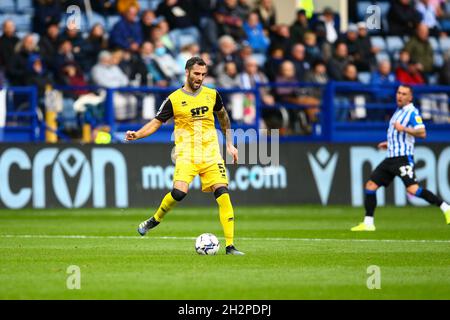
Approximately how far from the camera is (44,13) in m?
25.8

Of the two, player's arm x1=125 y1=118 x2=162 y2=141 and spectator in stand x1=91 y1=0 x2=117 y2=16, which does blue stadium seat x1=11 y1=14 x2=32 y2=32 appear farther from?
player's arm x1=125 y1=118 x2=162 y2=141

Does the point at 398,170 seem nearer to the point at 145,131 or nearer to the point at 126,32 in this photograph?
the point at 145,131

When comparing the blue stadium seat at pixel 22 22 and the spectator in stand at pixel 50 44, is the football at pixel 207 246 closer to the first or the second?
the spectator in stand at pixel 50 44

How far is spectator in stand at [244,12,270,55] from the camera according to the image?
2746 centimetres

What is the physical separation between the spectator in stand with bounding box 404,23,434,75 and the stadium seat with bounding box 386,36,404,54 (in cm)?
141

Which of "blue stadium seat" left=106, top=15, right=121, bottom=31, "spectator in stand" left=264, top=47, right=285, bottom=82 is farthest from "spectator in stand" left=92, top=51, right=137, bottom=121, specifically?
"spectator in stand" left=264, top=47, right=285, bottom=82

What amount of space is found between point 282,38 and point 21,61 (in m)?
6.62

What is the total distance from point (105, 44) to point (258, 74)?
3567 millimetres

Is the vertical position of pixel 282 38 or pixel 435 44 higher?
pixel 435 44

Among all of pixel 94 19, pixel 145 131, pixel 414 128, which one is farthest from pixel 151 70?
pixel 145 131

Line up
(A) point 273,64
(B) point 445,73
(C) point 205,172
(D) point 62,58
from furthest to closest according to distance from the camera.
Result: (B) point 445,73, (A) point 273,64, (D) point 62,58, (C) point 205,172

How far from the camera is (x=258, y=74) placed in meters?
25.8

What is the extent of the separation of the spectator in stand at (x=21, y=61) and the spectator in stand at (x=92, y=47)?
1.39 m
